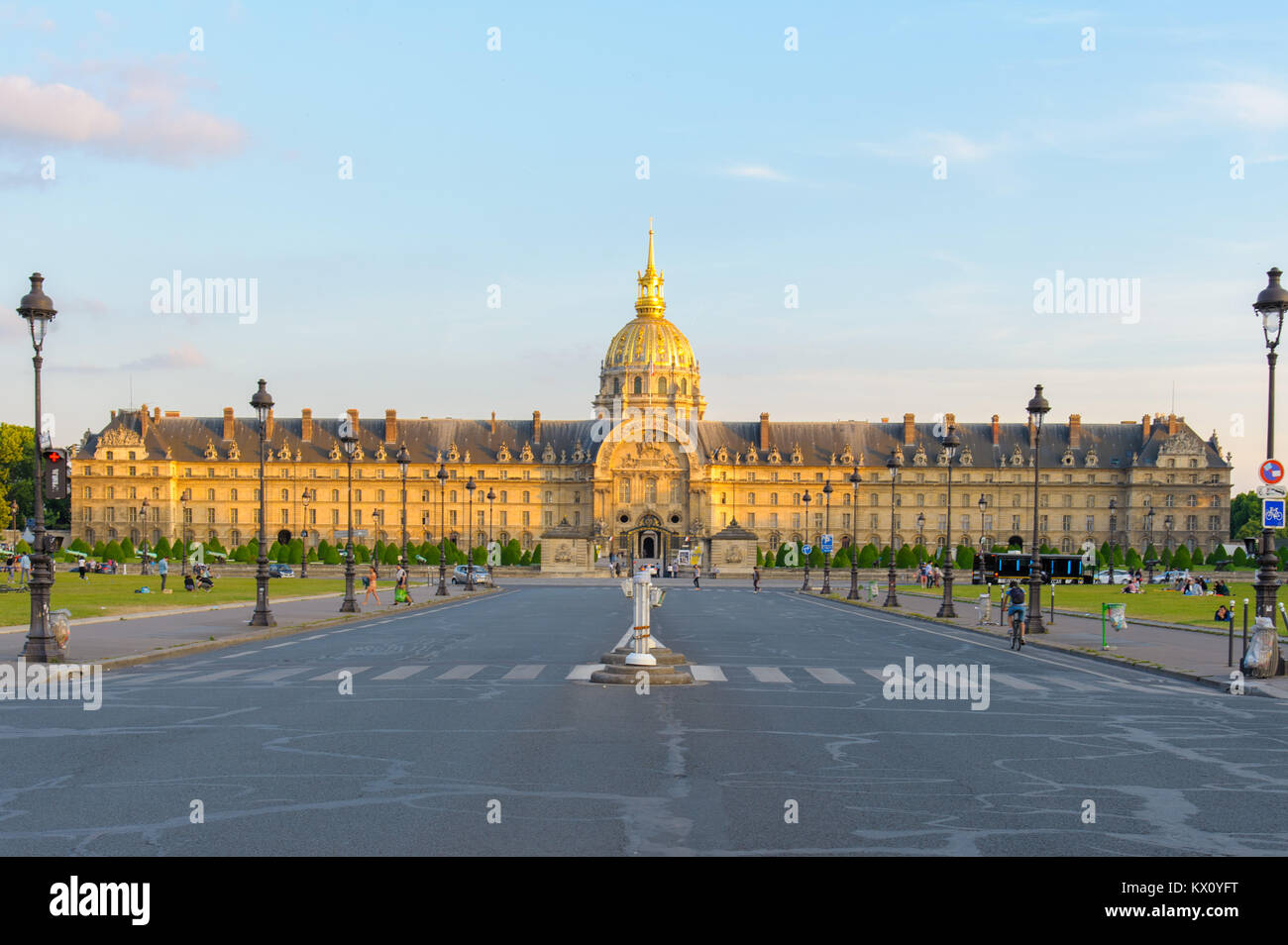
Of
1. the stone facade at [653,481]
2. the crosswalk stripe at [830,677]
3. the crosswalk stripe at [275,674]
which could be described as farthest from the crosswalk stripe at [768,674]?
the stone facade at [653,481]

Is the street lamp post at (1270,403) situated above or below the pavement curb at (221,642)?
above

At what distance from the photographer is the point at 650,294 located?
577ft

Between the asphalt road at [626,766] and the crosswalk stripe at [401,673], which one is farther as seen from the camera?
the crosswalk stripe at [401,673]

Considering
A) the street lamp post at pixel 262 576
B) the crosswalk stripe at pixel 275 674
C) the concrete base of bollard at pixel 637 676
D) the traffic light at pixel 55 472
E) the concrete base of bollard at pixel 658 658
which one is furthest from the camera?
the street lamp post at pixel 262 576

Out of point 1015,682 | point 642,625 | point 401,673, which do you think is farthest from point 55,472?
point 1015,682

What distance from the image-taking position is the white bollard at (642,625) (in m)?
20.3

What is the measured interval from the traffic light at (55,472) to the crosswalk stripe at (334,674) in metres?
5.67

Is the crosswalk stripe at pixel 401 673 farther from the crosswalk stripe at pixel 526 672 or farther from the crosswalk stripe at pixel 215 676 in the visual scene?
the crosswalk stripe at pixel 215 676

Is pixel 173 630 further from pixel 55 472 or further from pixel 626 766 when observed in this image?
pixel 626 766

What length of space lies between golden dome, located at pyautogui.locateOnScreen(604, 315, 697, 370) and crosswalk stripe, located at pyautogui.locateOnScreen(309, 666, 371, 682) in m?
147

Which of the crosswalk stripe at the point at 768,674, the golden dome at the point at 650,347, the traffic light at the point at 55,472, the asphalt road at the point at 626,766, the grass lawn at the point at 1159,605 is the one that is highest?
the golden dome at the point at 650,347

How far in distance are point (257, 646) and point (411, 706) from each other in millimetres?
12479

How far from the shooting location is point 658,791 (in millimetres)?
10570

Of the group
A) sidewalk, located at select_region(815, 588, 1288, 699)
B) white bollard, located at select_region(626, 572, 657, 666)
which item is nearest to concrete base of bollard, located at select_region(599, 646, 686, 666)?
white bollard, located at select_region(626, 572, 657, 666)
